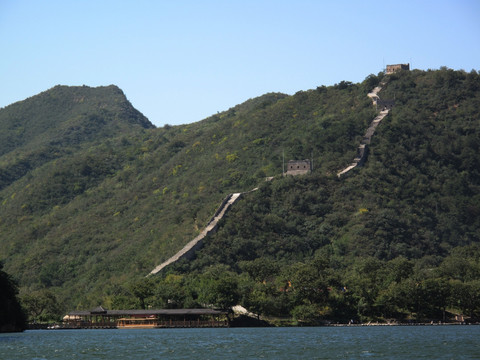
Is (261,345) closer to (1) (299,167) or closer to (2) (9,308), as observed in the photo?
(2) (9,308)

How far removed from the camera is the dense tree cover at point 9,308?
96.9 m

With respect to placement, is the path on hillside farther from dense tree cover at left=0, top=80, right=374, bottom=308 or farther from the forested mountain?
dense tree cover at left=0, top=80, right=374, bottom=308

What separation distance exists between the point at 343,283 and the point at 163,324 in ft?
79.5

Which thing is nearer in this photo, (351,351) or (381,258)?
(351,351)

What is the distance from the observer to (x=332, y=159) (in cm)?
16025

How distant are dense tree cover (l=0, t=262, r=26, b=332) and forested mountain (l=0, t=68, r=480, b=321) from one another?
19.6m

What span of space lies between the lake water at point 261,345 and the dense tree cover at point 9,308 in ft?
11.5

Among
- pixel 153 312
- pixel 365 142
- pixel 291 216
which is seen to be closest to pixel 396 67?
pixel 365 142

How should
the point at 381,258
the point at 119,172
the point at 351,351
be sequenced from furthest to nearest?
the point at 119,172, the point at 381,258, the point at 351,351

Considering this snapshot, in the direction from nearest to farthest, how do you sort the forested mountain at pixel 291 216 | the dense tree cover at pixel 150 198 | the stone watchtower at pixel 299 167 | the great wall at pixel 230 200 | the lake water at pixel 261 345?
1. the lake water at pixel 261 345
2. the forested mountain at pixel 291 216
3. the great wall at pixel 230 200
4. the dense tree cover at pixel 150 198
5. the stone watchtower at pixel 299 167

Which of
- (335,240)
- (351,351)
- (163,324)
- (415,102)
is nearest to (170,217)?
(335,240)

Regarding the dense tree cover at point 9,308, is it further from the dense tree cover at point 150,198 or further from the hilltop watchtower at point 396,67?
the hilltop watchtower at point 396,67

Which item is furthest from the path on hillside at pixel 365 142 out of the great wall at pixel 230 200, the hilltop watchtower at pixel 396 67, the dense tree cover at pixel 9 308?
the dense tree cover at pixel 9 308

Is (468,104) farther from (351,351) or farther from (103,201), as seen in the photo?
(351,351)
